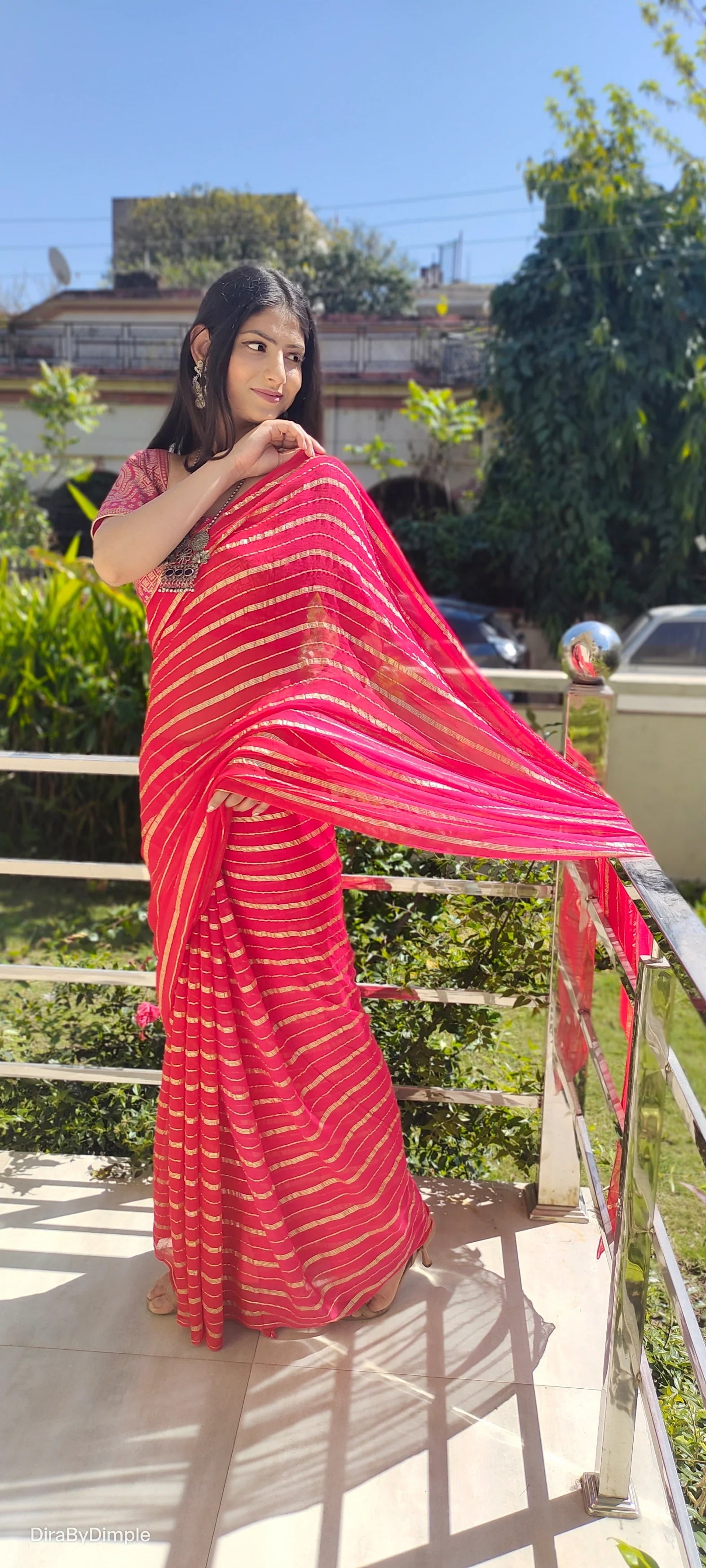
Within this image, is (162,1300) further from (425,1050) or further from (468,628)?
(468,628)

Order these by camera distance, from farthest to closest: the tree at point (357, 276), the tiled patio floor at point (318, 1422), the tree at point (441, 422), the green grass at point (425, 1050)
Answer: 1. the tree at point (357, 276)
2. the tree at point (441, 422)
3. the green grass at point (425, 1050)
4. the tiled patio floor at point (318, 1422)

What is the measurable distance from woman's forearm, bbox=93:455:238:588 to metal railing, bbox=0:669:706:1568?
1.38ft

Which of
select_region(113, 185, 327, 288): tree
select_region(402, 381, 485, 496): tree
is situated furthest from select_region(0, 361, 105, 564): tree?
select_region(113, 185, 327, 288): tree

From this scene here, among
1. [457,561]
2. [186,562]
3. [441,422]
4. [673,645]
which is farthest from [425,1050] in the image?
[441,422]

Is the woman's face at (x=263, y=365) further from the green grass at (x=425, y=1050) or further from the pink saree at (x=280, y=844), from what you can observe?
the green grass at (x=425, y=1050)

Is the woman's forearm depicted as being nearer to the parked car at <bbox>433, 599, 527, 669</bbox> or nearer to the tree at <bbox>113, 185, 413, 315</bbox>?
the parked car at <bbox>433, 599, 527, 669</bbox>

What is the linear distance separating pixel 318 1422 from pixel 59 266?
19.9m

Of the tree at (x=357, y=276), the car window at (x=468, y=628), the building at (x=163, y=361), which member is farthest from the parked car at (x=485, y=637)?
the tree at (x=357, y=276)

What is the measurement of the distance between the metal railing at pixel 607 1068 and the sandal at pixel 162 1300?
33 centimetres

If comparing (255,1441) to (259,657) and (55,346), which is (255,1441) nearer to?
(259,657)

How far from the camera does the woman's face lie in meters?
1.44

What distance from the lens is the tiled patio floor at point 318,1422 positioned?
1247 mm

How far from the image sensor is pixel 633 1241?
1.21 metres

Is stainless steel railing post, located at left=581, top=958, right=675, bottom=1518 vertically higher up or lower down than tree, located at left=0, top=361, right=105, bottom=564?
lower down
